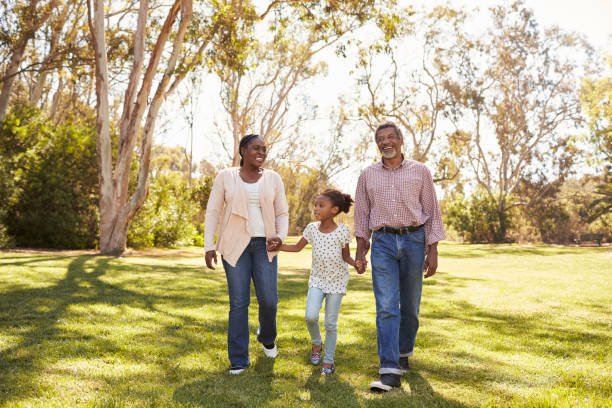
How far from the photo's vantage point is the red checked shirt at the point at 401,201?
14.5ft

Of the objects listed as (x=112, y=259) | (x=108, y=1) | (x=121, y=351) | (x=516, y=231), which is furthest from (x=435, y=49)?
(x=121, y=351)

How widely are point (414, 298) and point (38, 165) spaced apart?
17.1m

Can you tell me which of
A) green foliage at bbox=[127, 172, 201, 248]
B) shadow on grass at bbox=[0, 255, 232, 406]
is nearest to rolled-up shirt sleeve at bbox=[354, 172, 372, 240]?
shadow on grass at bbox=[0, 255, 232, 406]

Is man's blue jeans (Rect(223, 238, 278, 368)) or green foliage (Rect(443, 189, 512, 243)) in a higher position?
green foliage (Rect(443, 189, 512, 243))

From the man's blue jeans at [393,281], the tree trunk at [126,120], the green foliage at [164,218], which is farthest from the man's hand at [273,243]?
the green foliage at [164,218]

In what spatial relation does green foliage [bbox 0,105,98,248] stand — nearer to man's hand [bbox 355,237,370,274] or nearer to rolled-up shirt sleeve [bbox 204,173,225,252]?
rolled-up shirt sleeve [bbox 204,173,225,252]

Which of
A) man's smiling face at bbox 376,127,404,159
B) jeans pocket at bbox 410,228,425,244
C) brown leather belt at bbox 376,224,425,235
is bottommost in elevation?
jeans pocket at bbox 410,228,425,244

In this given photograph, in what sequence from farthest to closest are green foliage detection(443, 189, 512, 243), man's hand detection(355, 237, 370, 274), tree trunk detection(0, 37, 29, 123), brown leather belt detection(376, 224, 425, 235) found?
green foliage detection(443, 189, 512, 243) → tree trunk detection(0, 37, 29, 123) → man's hand detection(355, 237, 370, 274) → brown leather belt detection(376, 224, 425, 235)

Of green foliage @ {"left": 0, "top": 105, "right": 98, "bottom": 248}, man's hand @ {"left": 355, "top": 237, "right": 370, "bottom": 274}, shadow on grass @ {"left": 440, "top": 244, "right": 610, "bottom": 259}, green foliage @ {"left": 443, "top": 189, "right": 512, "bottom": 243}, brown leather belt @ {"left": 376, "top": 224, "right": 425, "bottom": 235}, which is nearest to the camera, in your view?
brown leather belt @ {"left": 376, "top": 224, "right": 425, "bottom": 235}

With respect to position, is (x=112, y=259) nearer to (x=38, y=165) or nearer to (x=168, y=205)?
(x=38, y=165)

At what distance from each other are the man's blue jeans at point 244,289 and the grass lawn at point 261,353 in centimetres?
24

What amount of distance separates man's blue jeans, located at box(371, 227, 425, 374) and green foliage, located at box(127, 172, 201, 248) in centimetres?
1698

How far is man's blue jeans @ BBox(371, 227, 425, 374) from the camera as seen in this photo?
427cm

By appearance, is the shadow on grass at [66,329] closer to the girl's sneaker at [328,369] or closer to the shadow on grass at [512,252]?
the girl's sneaker at [328,369]
